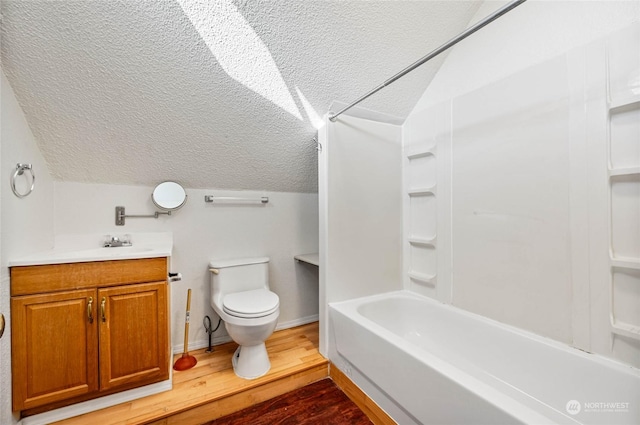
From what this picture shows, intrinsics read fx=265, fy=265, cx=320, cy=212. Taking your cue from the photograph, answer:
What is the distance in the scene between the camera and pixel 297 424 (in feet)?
4.81

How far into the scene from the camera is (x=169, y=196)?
2012 millimetres

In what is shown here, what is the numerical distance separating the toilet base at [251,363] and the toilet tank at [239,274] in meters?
0.50

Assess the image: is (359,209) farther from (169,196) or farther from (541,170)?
(169,196)

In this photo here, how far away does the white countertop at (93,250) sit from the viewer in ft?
4.49

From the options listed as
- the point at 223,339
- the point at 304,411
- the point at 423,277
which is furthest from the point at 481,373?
the point at 223,339

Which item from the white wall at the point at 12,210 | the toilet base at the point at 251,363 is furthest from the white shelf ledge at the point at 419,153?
the white wall at the point at 12,210

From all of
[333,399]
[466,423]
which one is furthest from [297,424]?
[466,423]

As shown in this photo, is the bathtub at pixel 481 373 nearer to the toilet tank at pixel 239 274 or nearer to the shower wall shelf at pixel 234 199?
the toilet tank at pixel 239 274

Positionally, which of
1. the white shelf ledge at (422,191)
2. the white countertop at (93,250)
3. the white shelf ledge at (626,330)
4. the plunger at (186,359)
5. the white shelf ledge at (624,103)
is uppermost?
the white shelf ledge at (624,103)

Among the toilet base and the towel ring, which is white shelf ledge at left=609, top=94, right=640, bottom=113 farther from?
the towel ring

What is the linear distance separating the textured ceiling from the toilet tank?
69 cm

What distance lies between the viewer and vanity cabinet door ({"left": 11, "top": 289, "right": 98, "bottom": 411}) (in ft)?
4.25

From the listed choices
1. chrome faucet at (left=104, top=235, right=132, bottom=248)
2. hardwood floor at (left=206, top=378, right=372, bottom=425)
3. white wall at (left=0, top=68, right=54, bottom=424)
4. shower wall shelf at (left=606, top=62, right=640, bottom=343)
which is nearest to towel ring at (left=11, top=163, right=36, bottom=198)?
white wall at (left=0, top=68, right=54, bottom=424)

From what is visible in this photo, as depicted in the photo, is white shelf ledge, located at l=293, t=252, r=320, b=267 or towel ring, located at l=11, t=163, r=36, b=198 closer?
towel ring, located at l=11, t=163, r=36, b=198
